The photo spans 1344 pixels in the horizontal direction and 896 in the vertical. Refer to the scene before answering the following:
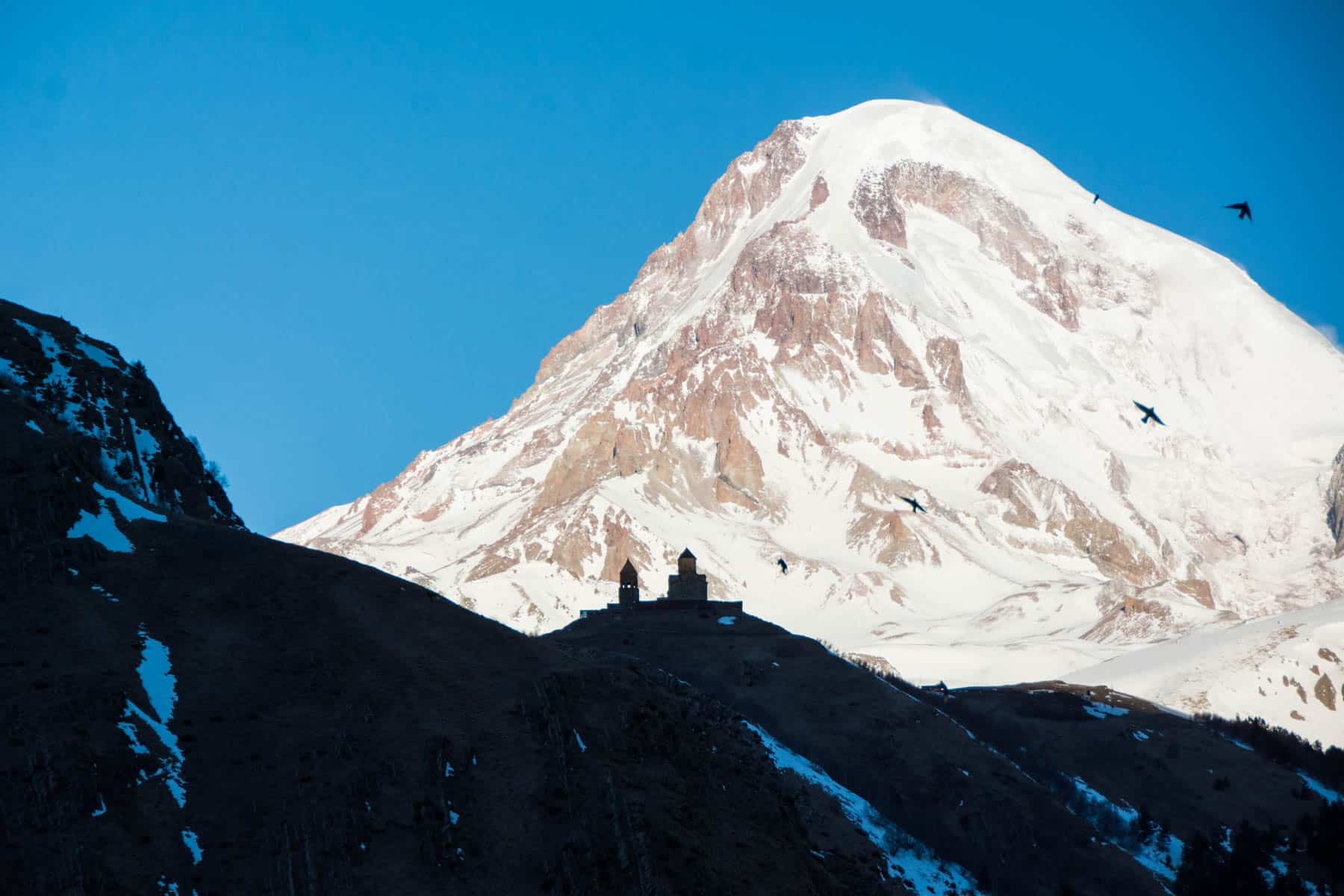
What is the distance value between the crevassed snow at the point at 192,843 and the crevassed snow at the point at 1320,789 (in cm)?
8758

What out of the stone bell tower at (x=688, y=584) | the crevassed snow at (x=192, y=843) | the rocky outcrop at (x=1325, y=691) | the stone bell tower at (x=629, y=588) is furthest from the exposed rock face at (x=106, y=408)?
the rocky outcrop at (x=1325, y=691)

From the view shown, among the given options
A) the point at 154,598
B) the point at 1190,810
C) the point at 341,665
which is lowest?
the point at 1190,810

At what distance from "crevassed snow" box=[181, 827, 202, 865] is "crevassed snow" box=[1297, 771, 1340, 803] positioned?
87577 mm

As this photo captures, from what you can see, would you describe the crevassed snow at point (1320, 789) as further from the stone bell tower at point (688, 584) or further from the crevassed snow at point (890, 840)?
the stone bell tower at point (688, 584)

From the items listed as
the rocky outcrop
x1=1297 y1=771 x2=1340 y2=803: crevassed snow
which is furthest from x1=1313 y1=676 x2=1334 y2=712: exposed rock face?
x1=1297 y1=771 x2=1340 y2=803: crevassed snow

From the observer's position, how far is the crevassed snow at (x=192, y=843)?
48312 millimetres

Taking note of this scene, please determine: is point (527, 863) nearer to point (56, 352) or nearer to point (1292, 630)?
point (56, 352)

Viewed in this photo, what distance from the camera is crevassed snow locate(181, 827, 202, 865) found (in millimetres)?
48312

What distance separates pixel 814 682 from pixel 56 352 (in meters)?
51.3

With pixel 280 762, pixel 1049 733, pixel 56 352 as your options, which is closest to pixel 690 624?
pixel 1049 733

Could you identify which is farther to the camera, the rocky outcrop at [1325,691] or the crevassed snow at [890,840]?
the rocky outcrop at [1325,691]

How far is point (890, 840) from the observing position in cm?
7744

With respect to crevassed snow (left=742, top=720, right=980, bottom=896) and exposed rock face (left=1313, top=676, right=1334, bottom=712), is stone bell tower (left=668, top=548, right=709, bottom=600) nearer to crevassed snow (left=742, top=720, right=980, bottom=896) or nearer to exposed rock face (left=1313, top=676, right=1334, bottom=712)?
crevassed snow (left=742, top=720, right=980, bottom=896)

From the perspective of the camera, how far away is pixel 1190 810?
11088cm
